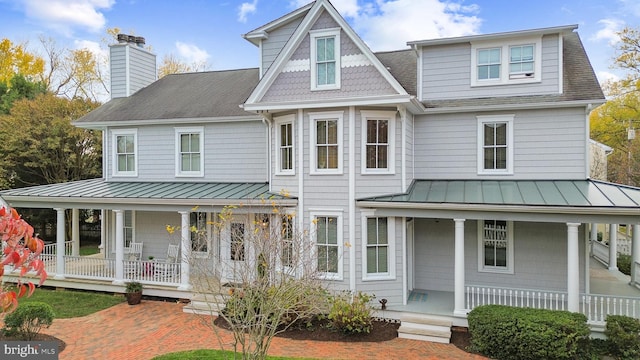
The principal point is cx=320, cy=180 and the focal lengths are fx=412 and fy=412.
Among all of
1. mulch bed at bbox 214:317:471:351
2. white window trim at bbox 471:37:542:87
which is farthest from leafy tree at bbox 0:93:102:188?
white window trim at bbox 471:37:542:87

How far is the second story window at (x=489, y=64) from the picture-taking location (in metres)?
13.3

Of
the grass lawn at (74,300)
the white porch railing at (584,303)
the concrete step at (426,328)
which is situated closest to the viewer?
the white porch railing at (584,303)

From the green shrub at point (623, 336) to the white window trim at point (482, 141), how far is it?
5018 mm

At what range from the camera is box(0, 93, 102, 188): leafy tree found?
23234 millimetres

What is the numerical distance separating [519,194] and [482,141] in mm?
2357

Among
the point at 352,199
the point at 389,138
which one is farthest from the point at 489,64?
the point at 352,199

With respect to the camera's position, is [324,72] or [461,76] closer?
[324,72]

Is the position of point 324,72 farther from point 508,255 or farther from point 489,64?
point 508,255

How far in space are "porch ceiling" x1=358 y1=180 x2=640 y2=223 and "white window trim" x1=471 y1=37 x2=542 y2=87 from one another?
3203mm

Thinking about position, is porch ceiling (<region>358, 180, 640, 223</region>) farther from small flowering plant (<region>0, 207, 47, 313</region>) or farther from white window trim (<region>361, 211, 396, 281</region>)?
small flowering plant (<region>0, 207, 47, 313</region>)

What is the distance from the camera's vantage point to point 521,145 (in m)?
13.0

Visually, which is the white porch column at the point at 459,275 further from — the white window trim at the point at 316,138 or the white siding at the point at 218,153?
the white siding at the point at 218,153

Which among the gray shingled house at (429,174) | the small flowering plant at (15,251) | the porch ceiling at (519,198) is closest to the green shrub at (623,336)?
the gray shingled house at (429,174)

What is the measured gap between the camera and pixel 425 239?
45.6ft
